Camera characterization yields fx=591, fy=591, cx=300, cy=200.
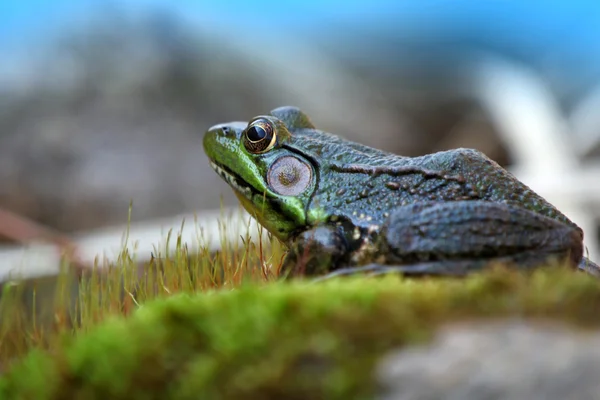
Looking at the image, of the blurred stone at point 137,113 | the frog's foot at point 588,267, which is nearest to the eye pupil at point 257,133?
the frog's foot at point 588,267

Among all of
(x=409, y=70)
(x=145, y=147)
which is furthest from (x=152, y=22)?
(x=409, y=70)

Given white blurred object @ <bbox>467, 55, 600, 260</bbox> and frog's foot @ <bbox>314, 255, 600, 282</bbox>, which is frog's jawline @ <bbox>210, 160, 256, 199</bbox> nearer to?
frog's foot @ <bbox>314, 255, 600, 282</bbox>

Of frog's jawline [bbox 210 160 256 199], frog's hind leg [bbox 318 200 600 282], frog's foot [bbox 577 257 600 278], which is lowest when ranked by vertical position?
frog's foot [bbox 577 257 600 278]

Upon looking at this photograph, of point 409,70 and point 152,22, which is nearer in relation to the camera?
point 152,22

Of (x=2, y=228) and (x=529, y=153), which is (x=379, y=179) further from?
(x=529, y=153)

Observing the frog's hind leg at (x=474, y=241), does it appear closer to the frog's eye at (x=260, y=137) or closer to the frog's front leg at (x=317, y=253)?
the frog's front leg at (x=317, y=253)

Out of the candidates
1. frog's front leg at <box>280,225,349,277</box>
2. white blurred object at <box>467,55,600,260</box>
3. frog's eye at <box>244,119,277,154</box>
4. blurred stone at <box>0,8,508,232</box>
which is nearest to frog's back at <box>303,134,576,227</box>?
frog's front leg at <box>280,225,349,277</box>
